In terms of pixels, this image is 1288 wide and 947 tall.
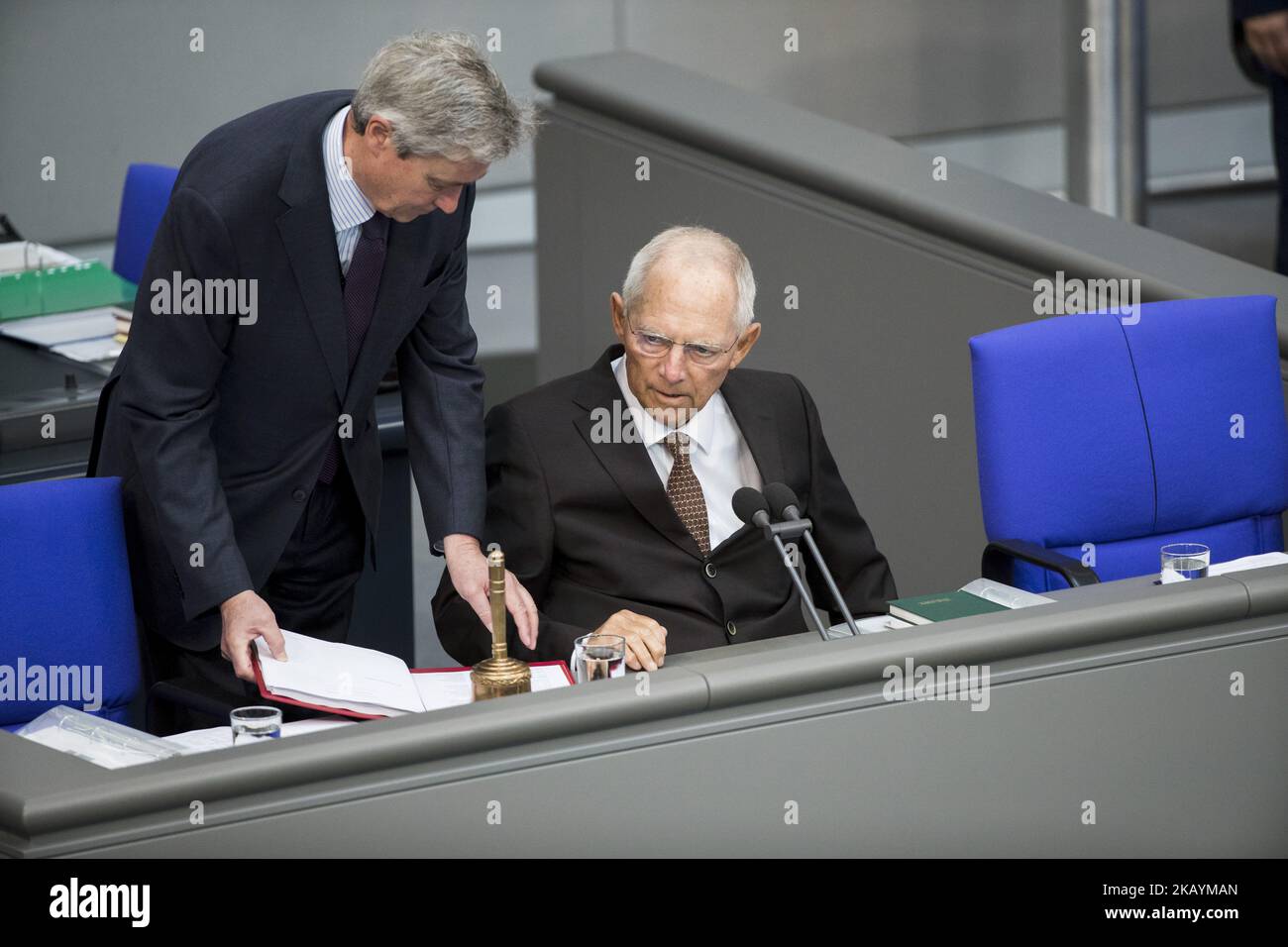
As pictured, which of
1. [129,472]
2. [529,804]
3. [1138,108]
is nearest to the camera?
[529,804]

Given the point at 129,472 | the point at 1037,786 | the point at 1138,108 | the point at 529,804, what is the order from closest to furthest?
the point at 529,804
the point at 1037,786
the point at 129,472
the point at 1138,108

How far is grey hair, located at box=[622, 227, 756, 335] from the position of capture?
2.49 metres

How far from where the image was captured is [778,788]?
1.79m

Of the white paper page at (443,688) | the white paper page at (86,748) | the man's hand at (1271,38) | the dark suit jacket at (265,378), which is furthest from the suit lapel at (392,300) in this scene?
the man's hand at (1271,38)

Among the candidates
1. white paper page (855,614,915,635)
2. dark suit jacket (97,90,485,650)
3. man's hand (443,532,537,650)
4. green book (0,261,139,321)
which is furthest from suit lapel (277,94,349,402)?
green book (0,261,139,321)

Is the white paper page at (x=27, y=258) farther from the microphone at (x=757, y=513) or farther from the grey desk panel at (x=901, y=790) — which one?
the grey desk panel at (x=901, y=790)

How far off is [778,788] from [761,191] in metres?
2.03

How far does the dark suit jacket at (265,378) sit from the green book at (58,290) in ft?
5.07

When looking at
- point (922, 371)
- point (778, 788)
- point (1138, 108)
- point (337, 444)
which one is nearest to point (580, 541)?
point (337, 444)

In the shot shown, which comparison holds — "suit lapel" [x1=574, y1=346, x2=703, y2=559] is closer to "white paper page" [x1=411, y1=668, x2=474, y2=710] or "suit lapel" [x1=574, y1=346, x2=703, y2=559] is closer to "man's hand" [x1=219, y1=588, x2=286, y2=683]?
"white paper page" [x1=411, y1=668, x2=474, y2=710]

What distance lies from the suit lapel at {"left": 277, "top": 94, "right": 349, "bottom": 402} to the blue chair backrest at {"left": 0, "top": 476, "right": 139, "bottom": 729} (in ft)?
1.09

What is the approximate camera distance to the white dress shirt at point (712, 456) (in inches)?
99.8

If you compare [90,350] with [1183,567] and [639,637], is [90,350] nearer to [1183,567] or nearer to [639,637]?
[639,637]
